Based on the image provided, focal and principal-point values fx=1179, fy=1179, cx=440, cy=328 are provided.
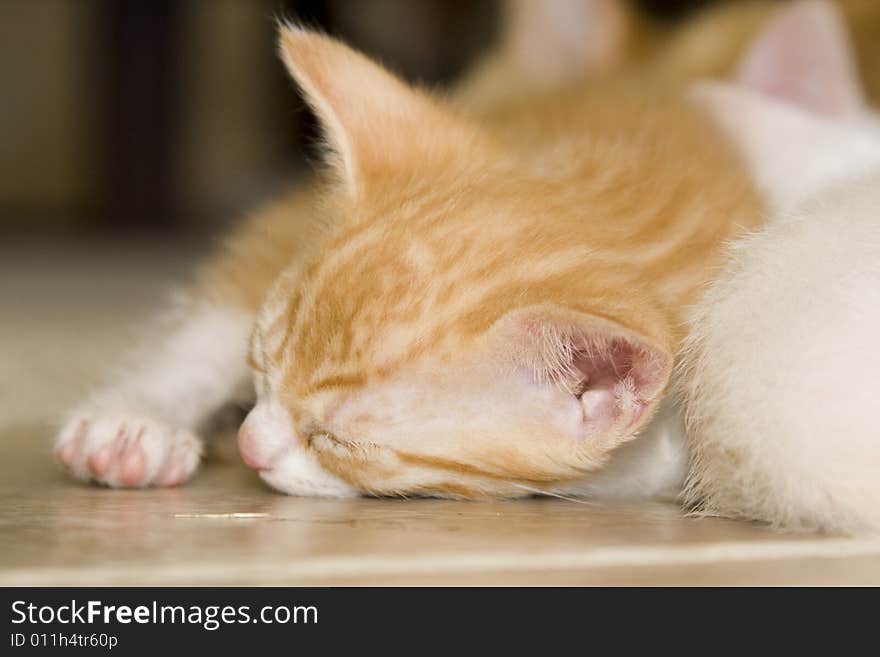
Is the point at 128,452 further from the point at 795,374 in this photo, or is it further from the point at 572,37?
the point at 572,37

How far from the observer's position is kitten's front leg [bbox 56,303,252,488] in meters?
1.16

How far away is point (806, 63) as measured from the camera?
1.67 metres

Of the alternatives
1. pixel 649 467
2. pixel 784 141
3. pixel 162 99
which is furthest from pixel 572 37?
pixel 162 99

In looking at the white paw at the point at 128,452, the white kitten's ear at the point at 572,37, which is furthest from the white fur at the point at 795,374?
the white kitten's ear at the point at 572,37

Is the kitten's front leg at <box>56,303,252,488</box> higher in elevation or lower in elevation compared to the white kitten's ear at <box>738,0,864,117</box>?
lower

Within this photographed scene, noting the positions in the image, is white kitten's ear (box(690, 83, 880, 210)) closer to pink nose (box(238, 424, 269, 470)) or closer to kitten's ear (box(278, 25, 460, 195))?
kitten's ear (box(278, 25, 460, 195))

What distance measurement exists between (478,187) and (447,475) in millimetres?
287

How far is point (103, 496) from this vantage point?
109 cm

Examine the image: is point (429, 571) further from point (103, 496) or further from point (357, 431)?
point (103, 496)

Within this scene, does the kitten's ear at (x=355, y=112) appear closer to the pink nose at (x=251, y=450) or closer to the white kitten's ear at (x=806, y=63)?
the pink nose at (x=251, y=450)

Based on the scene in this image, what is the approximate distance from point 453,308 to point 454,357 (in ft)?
0.14
